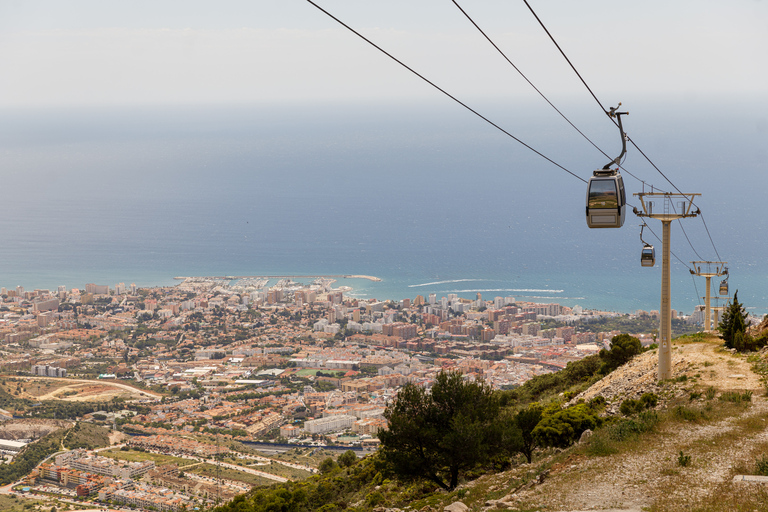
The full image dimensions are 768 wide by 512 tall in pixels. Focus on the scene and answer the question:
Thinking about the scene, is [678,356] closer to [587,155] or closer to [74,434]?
[74,434]

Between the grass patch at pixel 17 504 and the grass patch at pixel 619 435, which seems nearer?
the grass patch at pixel 619 435

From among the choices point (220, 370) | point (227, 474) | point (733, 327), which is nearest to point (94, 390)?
point (220, 370)

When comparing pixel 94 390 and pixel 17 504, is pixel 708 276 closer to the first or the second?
pixel 17 504

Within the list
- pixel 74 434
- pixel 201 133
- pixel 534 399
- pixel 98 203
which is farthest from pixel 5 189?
pixel 534 399

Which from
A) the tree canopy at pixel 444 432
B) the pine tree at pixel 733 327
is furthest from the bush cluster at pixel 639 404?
the pine tree at pixel 733 327

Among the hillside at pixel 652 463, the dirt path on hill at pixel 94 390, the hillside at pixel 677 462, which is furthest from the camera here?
the dirt path on hill at pixel 94 390

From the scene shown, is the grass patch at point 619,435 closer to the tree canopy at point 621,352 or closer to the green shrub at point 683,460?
the green shrub at point 683,460

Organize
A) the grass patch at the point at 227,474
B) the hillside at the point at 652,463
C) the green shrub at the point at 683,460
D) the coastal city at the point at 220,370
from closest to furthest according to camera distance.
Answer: the hillside at the point at 652,463
the green shrub at the point at 683,460
the grass patch at the point at 227,474
the coastal city at the point at 220,370
